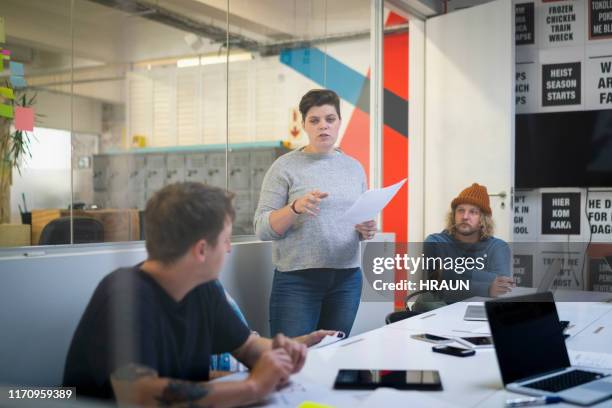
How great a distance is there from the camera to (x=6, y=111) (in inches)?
60.3

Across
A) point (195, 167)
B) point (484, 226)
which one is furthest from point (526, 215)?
point (195, 167)

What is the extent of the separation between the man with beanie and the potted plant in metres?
1.62

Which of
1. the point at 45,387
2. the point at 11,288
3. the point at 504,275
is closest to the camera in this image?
the point at 45,387

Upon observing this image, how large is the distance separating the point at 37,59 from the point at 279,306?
103 cm

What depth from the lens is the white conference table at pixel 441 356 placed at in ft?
3.92

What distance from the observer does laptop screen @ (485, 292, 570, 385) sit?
3.94 feet

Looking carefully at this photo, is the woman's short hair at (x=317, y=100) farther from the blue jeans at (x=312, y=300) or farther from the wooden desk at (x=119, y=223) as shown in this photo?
the wooden desk at (x=119, y=223)

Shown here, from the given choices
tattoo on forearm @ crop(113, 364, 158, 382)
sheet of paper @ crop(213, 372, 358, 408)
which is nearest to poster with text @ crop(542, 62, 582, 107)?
sheet of paper @ crop(213, 372, 358, 408)

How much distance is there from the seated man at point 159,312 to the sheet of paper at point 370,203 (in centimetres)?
75

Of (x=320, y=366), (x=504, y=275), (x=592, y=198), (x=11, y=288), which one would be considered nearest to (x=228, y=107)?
(x=11, y=288)

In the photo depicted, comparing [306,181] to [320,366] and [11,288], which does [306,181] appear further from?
[11,288]

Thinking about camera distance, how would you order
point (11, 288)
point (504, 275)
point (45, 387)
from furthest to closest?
point (504, 275)
point (11, 288)
point (45, 387)

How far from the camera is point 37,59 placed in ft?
6.00

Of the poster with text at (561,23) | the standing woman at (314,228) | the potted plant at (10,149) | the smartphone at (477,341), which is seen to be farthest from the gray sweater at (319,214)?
the poster with text at (561,23)
